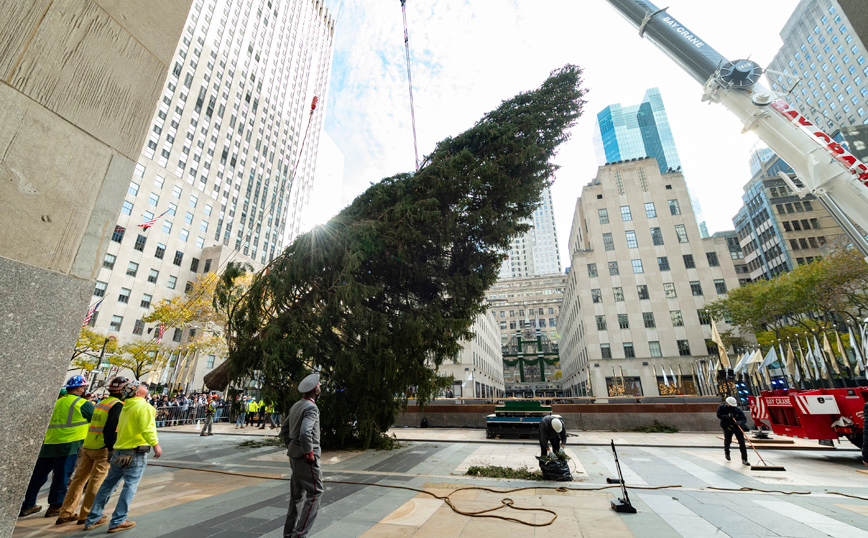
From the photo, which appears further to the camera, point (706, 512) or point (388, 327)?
point (388, 327)

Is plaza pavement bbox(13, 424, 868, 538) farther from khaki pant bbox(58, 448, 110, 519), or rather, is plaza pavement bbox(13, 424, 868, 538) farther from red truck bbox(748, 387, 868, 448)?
red truck bbox(748, 387, 868, 448)

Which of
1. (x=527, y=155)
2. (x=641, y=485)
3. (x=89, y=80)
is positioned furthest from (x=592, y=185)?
(x=89, y=80)

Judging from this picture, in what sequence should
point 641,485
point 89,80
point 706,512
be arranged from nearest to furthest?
1. point 89,80
2. point 706,512
3. point 641,485

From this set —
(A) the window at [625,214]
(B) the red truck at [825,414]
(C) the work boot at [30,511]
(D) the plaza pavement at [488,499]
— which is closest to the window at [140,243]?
(D) the plaza pavement at [488,499]

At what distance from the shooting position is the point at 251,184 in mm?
66062

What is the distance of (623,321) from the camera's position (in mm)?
42781

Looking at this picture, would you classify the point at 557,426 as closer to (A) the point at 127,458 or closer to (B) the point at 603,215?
(A) the point at 127,458

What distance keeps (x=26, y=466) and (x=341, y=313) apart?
9.10m

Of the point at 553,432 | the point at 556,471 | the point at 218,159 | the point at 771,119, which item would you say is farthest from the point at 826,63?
Answer: the point at 218,159

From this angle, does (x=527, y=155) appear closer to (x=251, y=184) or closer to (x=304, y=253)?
(x=304, y=253)

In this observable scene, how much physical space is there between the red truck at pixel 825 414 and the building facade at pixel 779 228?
64.2m

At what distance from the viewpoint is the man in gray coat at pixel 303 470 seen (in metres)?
4.07

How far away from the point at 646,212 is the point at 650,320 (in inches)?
541

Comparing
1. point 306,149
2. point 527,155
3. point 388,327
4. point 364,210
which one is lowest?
point 388,327
